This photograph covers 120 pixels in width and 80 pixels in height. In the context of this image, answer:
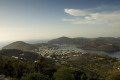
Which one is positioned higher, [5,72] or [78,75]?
[5,72]

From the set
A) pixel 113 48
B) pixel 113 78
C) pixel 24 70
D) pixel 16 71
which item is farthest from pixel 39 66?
pixel 113 48

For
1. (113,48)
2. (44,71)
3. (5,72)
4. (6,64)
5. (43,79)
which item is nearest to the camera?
(43,79)

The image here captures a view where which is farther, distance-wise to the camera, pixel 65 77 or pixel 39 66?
pixel 39 66

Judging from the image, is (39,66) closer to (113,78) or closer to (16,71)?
(16,71)

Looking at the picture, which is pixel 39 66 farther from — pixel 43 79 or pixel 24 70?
pixel 43 79

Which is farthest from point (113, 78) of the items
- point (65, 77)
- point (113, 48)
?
point (113, 48)

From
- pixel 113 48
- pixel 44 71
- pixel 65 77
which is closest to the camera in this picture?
pixel 65 77

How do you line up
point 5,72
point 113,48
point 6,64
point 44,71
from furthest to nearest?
point 113,48, point 44,71, point 6,64, point 5,72

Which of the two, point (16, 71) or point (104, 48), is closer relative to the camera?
point (16, 71)

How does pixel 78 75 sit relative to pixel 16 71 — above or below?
below
